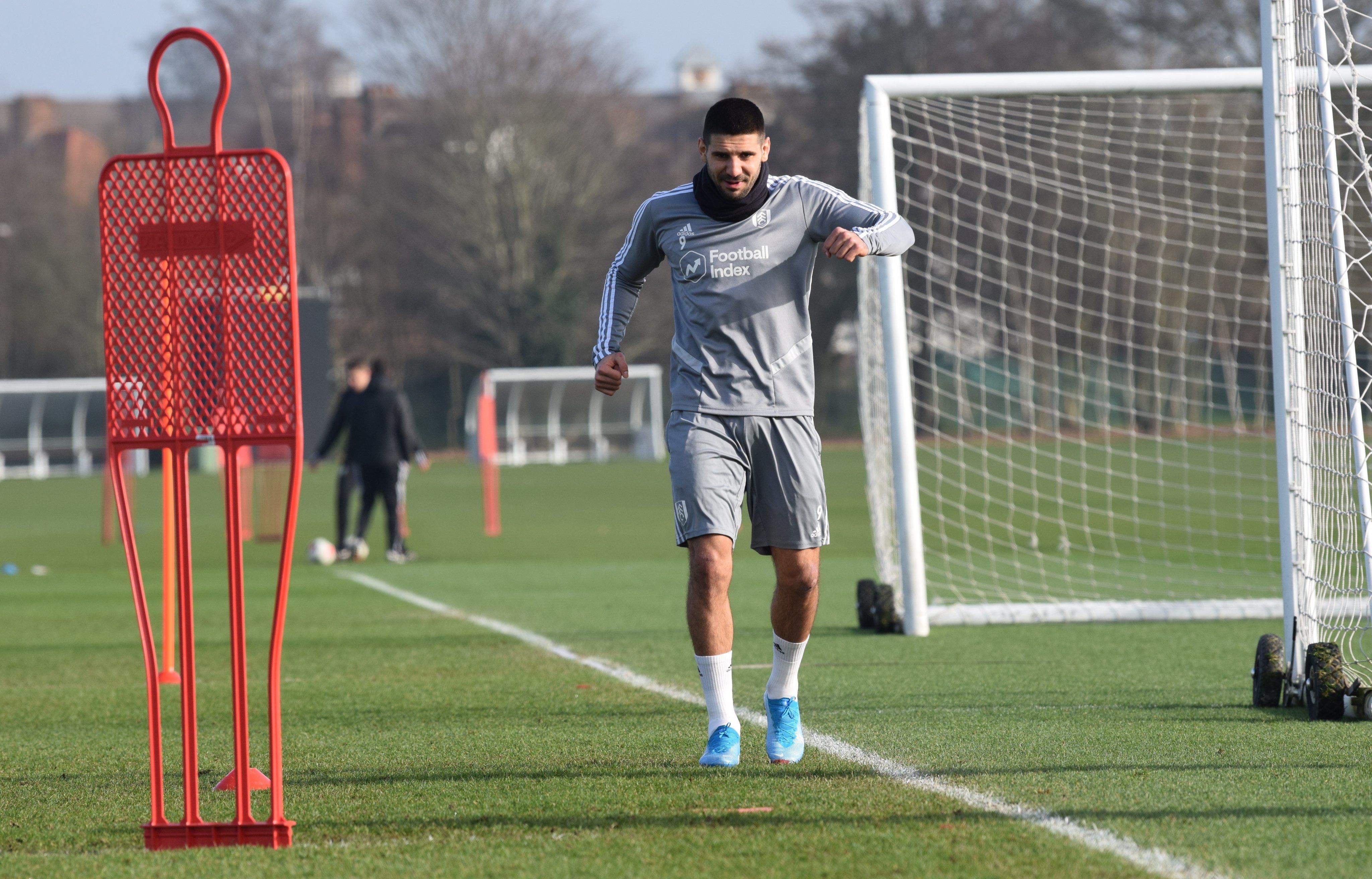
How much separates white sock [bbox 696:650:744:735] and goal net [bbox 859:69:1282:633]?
3.82m

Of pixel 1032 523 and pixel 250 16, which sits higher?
pixel 250 16

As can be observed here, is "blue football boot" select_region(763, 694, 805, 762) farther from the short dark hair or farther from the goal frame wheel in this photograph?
the goal frame wheel

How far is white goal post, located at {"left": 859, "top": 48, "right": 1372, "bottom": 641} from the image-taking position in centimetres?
627

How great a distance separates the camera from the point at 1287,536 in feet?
19.3

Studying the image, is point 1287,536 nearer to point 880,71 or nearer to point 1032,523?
point 1032,523

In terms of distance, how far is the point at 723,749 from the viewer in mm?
4777

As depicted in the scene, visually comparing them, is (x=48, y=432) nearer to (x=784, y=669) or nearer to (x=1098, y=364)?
(x=1098, y=364)

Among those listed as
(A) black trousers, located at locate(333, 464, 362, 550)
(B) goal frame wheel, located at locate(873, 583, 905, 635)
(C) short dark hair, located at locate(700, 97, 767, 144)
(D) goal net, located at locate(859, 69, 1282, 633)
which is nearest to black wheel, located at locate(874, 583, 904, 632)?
(B) goal frame wheel, located at locate(873, 583, 905, 635)

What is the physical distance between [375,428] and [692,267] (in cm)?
1066

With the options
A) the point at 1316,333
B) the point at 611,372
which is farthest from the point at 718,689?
the point at 1316,333

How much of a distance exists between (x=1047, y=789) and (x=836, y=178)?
115 feet

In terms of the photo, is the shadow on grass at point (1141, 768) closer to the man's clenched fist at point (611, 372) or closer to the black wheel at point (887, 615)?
the man's clenched fist at point (611, 372)

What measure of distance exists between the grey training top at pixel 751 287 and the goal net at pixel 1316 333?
6.21 ft

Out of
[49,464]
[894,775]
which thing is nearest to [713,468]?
[894,775]
